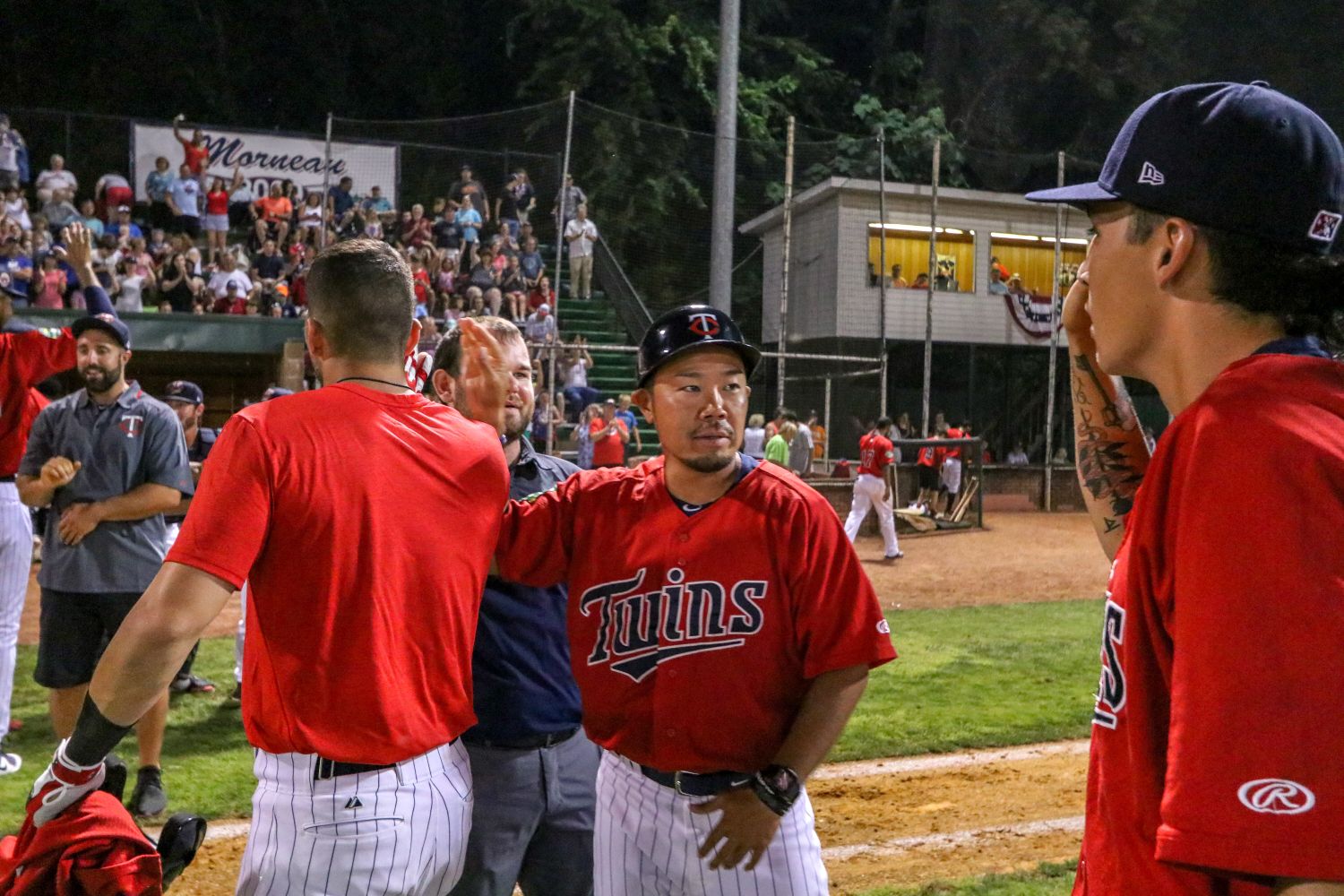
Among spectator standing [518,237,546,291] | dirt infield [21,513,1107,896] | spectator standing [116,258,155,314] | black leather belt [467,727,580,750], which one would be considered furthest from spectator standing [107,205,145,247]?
black leather belt [467,727,580,750]

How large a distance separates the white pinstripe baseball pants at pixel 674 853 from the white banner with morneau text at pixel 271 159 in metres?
18.7

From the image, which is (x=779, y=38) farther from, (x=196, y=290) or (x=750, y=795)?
(x=750, y=795)

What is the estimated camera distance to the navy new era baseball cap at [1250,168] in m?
1.22

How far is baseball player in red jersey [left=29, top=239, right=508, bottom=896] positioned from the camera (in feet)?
7.06

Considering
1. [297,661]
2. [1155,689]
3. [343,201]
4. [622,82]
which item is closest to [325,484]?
[297,661]

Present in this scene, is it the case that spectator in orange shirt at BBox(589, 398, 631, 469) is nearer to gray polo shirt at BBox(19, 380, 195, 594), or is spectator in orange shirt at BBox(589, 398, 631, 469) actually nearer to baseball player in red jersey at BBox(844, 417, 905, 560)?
baseball player in red jersey at BBox(844, 417, 905, 560)

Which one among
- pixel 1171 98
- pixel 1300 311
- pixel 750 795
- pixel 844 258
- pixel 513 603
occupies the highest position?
pixel 844 258

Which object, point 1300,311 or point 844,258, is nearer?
point 1300,311

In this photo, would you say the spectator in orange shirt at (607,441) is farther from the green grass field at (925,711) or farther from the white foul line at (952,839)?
the white foul line at (952,839)

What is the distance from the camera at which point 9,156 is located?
61.0ft

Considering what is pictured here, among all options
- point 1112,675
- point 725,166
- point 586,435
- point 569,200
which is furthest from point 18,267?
point 1112,675

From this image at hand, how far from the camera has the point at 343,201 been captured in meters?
19.1

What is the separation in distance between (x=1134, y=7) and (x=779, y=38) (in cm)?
1133

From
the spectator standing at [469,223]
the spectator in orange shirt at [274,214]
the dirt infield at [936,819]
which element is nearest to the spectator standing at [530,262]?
the spectator standing at [469,223]
